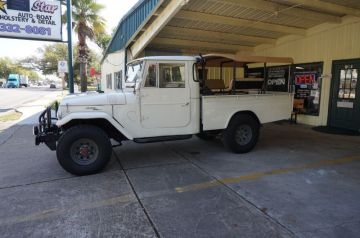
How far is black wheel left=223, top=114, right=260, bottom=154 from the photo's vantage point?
230 inches

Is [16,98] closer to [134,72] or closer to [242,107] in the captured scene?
[134,72]

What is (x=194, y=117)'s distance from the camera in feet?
18.1

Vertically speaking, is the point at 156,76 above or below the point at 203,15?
below

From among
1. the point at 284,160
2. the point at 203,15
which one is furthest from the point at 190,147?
the point at 203,15

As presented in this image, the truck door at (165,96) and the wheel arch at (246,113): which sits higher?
the truck door at (165,96)

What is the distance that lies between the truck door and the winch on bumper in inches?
60.8

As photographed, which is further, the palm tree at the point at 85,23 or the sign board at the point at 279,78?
the palm tree at the point at 85,23

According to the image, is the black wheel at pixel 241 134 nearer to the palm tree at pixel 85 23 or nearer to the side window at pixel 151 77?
the side window at pixel 151 77

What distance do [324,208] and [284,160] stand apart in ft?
6.96

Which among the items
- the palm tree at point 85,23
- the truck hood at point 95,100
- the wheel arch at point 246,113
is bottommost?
the wheel arch at point 246,113

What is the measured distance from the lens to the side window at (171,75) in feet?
17.0

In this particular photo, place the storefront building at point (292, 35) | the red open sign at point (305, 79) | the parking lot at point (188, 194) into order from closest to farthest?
the parking lot at point (188, 194)
the storefront building at point (292, 35)
the red open sign at point (305, 79)

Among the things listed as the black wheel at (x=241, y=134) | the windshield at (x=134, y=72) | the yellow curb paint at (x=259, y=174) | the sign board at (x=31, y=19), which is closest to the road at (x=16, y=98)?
the sign board at (x=31, y=19)

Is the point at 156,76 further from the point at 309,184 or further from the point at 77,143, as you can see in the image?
the point at 309,184
